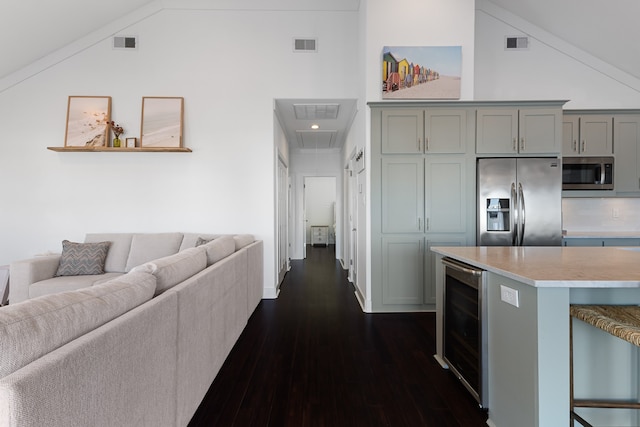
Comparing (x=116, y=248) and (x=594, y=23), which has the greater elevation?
(x=594, y=23)

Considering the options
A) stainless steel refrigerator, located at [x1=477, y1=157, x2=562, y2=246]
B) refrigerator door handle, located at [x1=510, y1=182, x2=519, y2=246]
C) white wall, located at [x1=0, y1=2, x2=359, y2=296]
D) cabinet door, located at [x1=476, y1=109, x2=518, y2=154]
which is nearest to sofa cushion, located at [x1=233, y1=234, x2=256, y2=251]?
white wall, located at [x1=0, y1=2, x2=359, y2=296]

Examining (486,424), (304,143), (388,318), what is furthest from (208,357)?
(304,143)

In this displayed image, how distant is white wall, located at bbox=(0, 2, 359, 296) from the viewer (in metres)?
4.04

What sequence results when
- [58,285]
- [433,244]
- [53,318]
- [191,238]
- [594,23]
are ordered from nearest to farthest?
[53,318] < [58,285] < [433,244] < [594,23] < [191,238]

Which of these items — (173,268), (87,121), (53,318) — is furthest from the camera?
(87,121)

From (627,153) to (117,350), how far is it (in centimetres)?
573

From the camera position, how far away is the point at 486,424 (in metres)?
1.71

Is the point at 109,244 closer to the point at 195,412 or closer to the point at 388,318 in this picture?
the point at 195,412

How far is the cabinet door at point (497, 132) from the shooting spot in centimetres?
348

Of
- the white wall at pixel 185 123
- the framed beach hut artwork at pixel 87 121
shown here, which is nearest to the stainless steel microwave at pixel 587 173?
the white wall at pixel 185 123

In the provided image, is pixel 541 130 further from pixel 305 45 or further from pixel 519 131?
pixel 305 45

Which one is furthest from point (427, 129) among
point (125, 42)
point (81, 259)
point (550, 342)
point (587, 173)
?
point (81, 259)

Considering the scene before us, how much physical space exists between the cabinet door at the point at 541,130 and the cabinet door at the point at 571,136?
618 millimetres

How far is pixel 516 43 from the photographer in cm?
418
